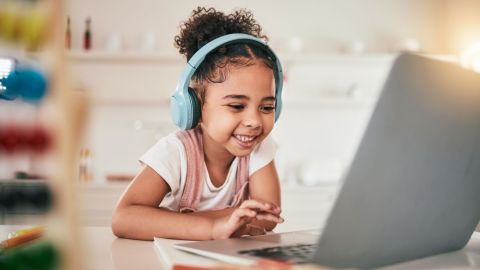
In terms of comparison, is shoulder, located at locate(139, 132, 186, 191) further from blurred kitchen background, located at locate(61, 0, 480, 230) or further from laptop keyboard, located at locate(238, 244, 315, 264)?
blurred kitchen background, located at locate(61, 0, 480, 230)

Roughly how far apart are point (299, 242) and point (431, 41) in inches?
134

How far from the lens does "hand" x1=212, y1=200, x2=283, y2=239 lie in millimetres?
794

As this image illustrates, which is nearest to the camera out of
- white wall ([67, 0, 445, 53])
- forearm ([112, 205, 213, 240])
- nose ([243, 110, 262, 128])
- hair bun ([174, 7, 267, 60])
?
forearm ([112, 205, 213, 240])

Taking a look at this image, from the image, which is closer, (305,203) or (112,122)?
(305,203)

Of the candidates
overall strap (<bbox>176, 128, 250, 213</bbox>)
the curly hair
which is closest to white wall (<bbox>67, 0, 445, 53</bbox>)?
the curly hair

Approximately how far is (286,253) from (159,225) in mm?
373

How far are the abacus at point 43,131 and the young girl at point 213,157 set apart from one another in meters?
0.60

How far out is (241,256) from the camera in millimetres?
553

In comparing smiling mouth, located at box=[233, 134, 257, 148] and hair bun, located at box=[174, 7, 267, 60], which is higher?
hair bun, located at box=[174, 7, 267, 60]

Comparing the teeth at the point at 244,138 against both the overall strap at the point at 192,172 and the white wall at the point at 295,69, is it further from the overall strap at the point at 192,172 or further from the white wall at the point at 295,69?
the white wall at the point at 295,69

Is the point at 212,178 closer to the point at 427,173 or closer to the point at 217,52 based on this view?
the point at 217,52

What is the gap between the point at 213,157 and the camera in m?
1.36

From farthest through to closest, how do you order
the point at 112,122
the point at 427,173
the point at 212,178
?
the point at 112,122
the point at 212,178
the point at 427,173

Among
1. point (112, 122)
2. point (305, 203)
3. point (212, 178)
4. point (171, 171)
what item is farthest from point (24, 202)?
point (112, 122)
